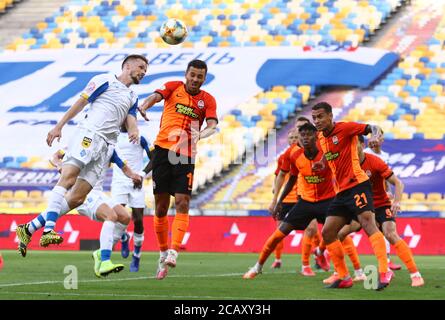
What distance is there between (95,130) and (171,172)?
1585 mm

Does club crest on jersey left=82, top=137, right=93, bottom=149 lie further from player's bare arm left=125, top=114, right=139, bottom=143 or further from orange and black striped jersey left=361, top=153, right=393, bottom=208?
orange and black striped jersey left=361, top=153, right=393, bottom=208

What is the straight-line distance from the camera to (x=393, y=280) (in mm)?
13047

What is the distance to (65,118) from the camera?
11.1 metres

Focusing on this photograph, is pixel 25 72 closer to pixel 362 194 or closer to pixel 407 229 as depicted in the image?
pixel 407 229

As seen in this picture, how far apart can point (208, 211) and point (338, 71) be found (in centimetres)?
667

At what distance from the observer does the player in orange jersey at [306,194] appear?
1329cm

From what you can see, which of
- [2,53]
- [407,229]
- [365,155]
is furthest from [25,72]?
[365,155]

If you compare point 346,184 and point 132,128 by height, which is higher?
point 132,128

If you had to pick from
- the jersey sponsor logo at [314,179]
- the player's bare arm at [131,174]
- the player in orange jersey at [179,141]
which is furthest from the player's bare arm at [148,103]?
the jersey sponsor logo at [314,179]

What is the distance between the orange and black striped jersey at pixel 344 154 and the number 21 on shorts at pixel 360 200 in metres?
0.15

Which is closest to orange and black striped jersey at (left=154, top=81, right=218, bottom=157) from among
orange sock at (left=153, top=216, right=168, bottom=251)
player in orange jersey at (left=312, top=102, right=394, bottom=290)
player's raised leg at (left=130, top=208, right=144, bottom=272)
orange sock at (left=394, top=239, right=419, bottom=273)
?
orange sock at (left=153, top=216, right=168, bottom=251)

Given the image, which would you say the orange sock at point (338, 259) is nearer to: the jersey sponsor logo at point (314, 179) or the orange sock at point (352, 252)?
the orange sock at point (352, 252)

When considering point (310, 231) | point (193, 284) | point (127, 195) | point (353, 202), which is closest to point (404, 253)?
point (353, 202)

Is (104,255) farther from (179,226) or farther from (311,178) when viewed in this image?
(311,178)
